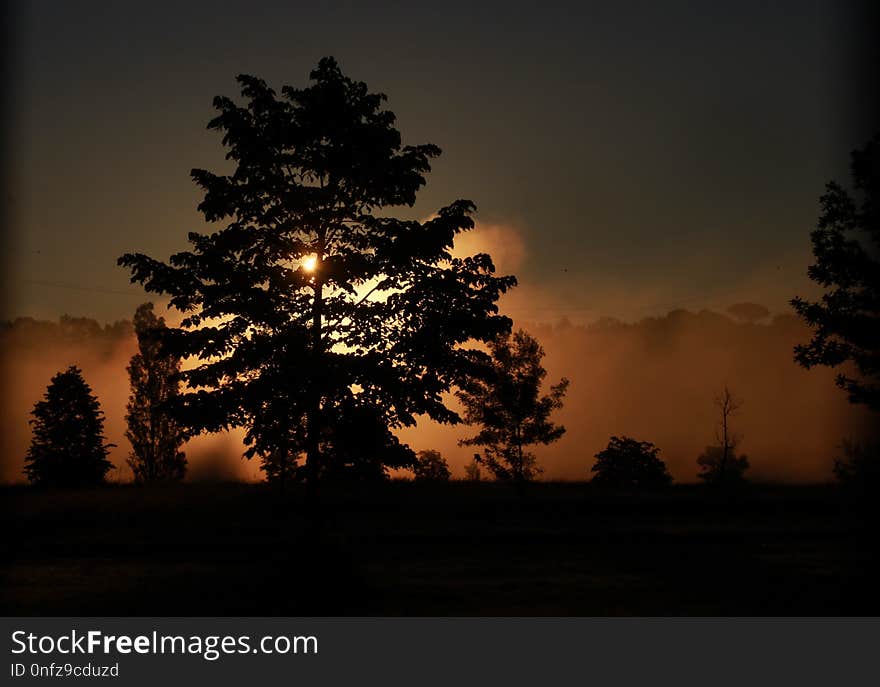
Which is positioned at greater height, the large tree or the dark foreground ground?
the large tree

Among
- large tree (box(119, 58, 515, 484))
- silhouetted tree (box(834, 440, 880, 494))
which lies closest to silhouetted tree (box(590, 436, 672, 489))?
silhouetted tree (box(834, 440, 880, 494))

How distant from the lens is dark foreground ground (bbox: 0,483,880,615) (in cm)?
1571

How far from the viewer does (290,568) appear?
1630 centimetres

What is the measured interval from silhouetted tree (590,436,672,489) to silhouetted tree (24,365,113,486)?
47.4 metres

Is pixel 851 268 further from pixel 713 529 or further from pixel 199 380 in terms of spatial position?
pixel 199 380

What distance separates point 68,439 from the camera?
171 feet

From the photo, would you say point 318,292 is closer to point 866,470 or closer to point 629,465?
point 866,470

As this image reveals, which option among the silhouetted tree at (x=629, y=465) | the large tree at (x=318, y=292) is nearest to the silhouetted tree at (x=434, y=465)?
the silhouetted tree at (x=629, y=465)

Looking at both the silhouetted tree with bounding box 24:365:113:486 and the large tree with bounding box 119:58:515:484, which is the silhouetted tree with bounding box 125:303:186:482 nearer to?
the silhouetted tree with bounding box 24:365:113:486

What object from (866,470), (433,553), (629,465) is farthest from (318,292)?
(629,465)

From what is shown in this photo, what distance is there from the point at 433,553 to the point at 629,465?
59750 millimetres

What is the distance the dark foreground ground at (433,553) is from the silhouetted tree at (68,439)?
344 cm

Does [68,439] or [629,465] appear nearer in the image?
[68,439]

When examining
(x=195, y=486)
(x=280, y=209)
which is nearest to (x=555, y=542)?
(x=280, y=209)
